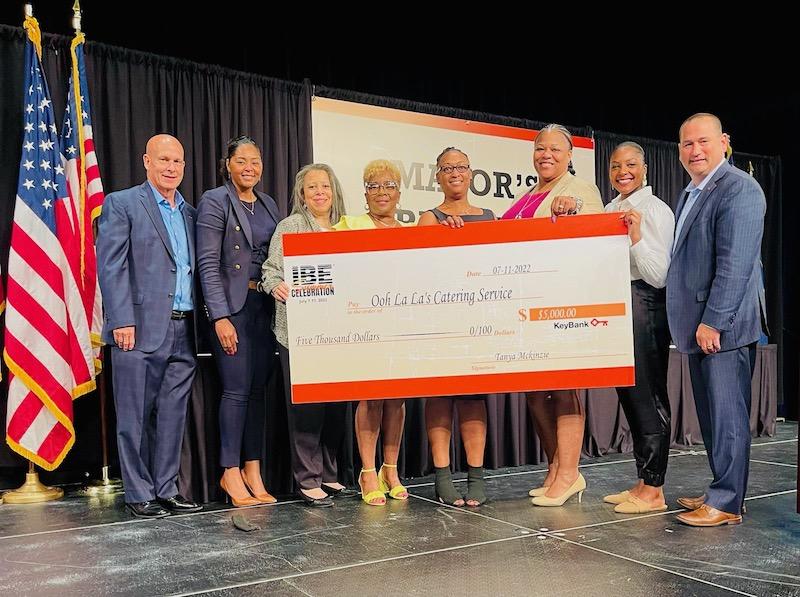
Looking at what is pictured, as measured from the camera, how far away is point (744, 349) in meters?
3.06

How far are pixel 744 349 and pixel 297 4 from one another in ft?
10.6

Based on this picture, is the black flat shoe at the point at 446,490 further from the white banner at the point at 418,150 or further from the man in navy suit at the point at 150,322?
the white banner at the point at 418,150

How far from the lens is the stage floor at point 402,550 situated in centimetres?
236

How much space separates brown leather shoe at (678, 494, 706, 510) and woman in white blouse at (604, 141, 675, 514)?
8 centimetres

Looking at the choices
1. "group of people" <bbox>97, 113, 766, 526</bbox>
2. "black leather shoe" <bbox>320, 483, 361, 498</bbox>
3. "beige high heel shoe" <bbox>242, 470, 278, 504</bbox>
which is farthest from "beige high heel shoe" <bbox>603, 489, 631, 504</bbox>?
"beige high heel shoe" <bbox>242, 470, 278, 504</bbox>

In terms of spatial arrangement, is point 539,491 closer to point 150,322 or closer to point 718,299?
point 718,299

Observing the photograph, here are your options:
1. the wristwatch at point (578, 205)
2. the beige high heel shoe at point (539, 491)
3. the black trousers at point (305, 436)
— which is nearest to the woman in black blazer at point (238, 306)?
the black trousers at point (305, 436)

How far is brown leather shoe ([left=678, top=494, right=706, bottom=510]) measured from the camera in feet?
10.7

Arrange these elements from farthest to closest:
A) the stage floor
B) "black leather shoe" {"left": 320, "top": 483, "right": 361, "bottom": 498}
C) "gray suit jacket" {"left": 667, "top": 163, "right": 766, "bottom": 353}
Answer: "black leather shoe" {"left": 320, "top": 483, "right": 361, "bottom": 498} < "gray suit jacket" {"left": 667, "top": 163, "right": 766, "bottom": 353} < the stage floor

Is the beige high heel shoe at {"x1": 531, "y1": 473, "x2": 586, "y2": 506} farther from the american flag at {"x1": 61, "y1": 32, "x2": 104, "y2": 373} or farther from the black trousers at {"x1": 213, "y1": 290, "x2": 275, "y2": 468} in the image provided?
the american flag at {"x1": 61, "y1": 32, "x2": 104, "y2": 373}

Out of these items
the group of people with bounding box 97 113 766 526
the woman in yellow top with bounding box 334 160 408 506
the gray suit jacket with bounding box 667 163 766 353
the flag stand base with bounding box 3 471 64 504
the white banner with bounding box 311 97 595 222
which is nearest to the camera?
the gray suit jacket with bounding box 667 163 766 353

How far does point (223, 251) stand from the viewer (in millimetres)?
3561

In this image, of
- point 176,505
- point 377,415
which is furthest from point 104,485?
point 377,415

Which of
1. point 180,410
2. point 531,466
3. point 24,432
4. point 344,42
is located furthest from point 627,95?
point 24,432
